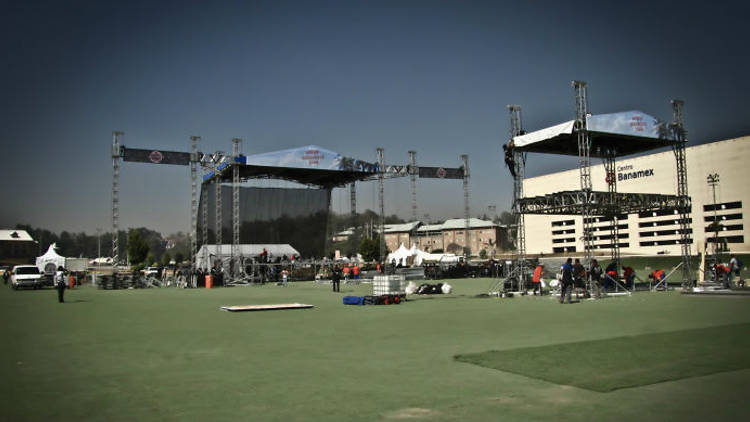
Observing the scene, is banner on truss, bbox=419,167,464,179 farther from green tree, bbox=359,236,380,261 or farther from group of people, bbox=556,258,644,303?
group of people, bbox=556,258,644,303

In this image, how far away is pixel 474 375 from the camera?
27.4 feet

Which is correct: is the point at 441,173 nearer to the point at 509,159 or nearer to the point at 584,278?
the point at 509,159

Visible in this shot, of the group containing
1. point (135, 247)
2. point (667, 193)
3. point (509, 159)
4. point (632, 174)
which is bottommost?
point (135, 247)

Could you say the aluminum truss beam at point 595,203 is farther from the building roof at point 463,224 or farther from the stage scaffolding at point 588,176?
the building roof at point 463,224

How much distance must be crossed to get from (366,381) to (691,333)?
8.01 m

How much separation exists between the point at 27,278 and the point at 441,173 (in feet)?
115

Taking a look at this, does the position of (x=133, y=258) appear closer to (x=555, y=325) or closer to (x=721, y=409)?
(x=555, y=325)

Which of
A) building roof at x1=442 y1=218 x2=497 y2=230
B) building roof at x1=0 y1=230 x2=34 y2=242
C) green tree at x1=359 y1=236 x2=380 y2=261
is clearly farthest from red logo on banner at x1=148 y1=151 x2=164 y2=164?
building roof at x1=442 y1=218 x2=497 y2=230

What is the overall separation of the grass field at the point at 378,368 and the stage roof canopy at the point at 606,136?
36.6 feet

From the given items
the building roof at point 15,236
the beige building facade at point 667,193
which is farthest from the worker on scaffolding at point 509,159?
the building roof at point 15,236

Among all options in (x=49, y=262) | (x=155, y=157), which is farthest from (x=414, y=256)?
(x=49, y=262)

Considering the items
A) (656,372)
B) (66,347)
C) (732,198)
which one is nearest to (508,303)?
(656,372)

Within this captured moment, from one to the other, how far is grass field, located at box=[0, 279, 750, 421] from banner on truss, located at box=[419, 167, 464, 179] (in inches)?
1539

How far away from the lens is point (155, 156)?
44438 mm
